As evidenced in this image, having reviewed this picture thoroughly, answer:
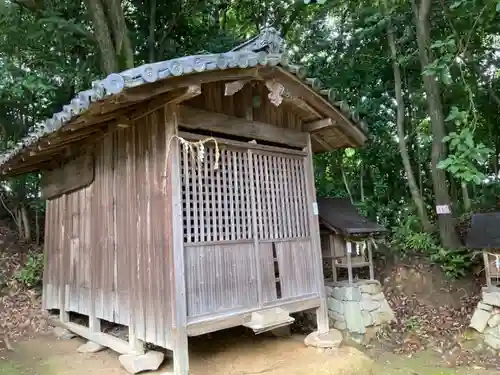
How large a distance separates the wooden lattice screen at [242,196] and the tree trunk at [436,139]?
12.9 ft

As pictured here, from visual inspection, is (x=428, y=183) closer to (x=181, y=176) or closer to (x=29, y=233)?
(x=181, y=176)

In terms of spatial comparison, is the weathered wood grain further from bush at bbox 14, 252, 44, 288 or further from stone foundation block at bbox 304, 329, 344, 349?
stone foundation block at bbox 304, 329, 344, 349

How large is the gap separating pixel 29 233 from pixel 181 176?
24.6 feet

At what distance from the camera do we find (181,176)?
16.8 feet

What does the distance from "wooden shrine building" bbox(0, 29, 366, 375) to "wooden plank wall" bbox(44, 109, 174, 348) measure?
0.03 m

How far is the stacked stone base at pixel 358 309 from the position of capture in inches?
299

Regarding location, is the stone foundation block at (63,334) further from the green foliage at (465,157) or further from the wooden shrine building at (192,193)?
the green foliage at (465,157)

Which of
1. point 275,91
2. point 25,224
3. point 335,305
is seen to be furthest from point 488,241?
point 25,224

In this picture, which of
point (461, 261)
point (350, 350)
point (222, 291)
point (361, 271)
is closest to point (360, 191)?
point (361, 271)

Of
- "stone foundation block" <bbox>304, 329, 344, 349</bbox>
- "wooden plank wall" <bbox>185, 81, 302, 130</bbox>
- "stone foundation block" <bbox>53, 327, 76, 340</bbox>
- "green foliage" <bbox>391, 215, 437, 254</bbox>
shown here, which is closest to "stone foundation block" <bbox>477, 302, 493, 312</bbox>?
"green foliage" <bbox>391, 215, 437, 254</bbox>

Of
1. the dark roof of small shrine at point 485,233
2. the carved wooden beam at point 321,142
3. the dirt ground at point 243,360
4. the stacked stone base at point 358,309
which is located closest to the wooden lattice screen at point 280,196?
the carved wooden beam at point 321,142

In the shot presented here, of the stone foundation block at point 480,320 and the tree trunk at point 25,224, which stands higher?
the tree trunk at point 25,224

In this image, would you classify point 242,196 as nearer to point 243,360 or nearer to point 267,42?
point 267,42

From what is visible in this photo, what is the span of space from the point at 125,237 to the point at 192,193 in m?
1.33
